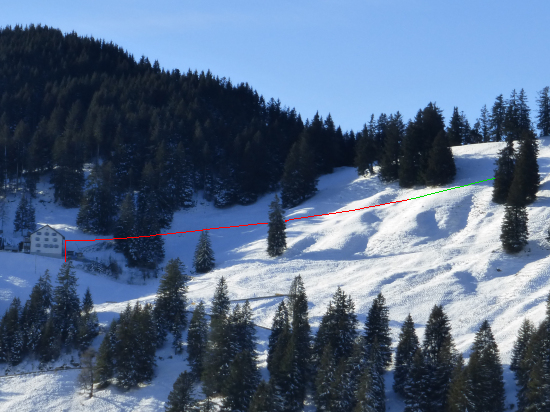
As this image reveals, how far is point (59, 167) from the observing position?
82.4m

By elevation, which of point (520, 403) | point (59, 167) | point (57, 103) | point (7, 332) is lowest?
point (520, 403)

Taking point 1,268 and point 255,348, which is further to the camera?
point 1,268

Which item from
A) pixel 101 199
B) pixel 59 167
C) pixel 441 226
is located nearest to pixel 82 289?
pixel 101 199

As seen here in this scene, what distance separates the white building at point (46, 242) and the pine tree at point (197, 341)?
29010 millimetres

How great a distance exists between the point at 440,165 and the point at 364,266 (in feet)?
71.7

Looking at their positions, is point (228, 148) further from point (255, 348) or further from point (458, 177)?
point (255, 348)

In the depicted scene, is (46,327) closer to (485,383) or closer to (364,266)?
(364,266)

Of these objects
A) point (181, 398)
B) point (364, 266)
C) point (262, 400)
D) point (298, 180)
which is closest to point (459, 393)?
point (262, 400)

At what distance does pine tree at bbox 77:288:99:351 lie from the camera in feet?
152

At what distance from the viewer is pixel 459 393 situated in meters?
32.6

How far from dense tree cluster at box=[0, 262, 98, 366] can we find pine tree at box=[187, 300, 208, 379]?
30.1ft

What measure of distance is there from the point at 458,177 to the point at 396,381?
4140 centimetres

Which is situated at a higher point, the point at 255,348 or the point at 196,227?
the point at 196,227

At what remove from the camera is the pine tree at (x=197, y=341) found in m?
41.7
